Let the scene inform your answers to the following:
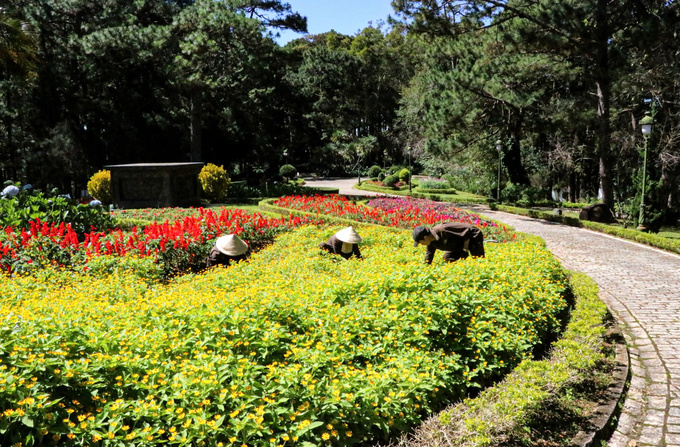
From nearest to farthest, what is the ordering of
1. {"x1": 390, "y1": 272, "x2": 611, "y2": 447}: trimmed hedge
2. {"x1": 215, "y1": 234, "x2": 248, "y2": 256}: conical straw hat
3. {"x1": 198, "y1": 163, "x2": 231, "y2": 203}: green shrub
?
{"x1": 390, "y1": 272, "x2": 611, "y2": 447}: trimmed hedge, {"x1": 215, "y1": 234, "x2": 248, "y2": 256}: conical straw hat, {"x1": 198, "y1": 163, "x2": 231, "y2": 203}: green shrub

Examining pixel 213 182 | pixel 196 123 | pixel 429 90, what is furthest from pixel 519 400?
pixel 429 90

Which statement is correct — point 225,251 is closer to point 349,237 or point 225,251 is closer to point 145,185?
point 349,237

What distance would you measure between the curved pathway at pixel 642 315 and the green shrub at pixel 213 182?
529 inches

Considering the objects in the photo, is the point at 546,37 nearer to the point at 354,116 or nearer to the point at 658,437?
the point at 658,437

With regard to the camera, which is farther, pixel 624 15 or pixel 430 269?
pixel 624 15

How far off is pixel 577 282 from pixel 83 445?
721 cm

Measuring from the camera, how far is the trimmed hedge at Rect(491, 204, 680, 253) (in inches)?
470

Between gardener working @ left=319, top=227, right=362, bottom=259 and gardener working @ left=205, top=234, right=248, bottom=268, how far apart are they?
61.7 inches

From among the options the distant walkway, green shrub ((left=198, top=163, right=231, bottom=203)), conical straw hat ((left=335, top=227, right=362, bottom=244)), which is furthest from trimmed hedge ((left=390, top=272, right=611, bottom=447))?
the distant walkway

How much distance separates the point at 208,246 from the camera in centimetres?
941

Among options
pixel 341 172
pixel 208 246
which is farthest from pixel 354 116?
pixel 208 246

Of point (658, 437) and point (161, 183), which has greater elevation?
point (161, 183)

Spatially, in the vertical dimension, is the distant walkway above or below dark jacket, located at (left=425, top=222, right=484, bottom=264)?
above

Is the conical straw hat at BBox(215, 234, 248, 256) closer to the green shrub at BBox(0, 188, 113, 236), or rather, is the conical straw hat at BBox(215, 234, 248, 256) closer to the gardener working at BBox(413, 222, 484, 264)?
the gardener working at BBox(413, 222, 484, 264)
